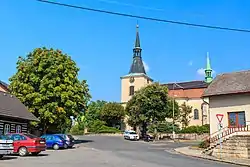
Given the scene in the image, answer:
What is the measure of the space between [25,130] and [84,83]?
418 inches

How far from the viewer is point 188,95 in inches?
3637

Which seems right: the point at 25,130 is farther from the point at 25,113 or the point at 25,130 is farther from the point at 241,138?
the point at 241,138

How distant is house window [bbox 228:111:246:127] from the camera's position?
31.2 m

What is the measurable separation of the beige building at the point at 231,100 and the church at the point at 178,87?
53474mm

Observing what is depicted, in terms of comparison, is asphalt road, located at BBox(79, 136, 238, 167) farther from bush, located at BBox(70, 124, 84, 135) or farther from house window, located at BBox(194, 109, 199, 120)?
house window, located at BBox(194, 109, 199, 120)

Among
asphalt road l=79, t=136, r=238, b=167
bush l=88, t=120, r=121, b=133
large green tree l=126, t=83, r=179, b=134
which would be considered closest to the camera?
asphalt road l=79, t=136, r=238, b=167

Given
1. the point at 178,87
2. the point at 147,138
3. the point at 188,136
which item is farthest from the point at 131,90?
the point at 147,138

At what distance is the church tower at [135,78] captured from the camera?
298 ft

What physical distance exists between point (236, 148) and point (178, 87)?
68178 mm

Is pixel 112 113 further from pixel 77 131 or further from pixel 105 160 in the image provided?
pixel 105 160

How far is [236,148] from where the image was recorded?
26875 millimetres

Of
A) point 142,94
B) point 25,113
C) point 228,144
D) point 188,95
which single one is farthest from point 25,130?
point 188,95

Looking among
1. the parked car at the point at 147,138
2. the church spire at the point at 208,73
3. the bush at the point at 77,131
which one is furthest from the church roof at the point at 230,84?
the church spire at the point at 208,73

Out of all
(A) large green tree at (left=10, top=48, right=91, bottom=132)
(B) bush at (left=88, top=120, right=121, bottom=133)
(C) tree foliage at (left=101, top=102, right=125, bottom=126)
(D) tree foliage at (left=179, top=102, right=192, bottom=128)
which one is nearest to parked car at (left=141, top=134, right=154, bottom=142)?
(B) bush at (left=88, top=120, right=121, bottom=133)
